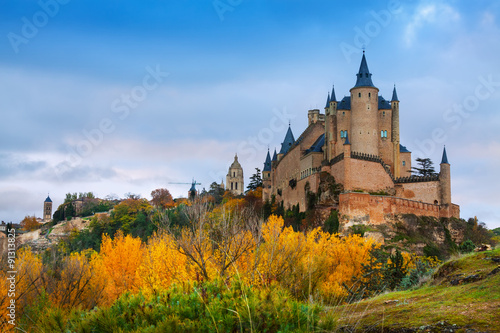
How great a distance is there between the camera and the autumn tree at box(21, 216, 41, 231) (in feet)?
487

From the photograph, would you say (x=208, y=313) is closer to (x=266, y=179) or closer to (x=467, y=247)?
(x=467, y=247)

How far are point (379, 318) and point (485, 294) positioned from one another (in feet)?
9.03

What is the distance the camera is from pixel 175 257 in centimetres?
2877

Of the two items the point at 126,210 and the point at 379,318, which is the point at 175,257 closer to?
the point at 379,318

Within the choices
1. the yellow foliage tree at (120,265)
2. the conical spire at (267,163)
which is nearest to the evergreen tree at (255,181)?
the conical spire at (267,163)

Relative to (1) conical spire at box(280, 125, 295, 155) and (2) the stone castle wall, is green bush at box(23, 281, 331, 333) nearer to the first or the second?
(2) the stone castle wall

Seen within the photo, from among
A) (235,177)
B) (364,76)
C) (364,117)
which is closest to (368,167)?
(364,117)

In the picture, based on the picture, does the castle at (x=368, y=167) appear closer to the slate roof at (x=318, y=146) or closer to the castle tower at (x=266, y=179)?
the slate roof at (x=318, y=146)

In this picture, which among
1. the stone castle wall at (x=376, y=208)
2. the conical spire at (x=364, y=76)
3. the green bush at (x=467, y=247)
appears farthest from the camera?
the conical spire at (x=364, y=76)

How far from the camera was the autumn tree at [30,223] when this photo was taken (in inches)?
5847

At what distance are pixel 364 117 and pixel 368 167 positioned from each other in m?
6.52

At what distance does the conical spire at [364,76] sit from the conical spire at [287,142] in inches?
999

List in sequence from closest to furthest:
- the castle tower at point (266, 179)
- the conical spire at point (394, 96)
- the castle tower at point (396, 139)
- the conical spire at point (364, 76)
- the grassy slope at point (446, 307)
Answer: the grassy slope at point (446, 307), the conical spire at point (364, 76), the castle tower at point (396, 139), the conical spire at point (394, 96), the castle tower at point (266, 179)

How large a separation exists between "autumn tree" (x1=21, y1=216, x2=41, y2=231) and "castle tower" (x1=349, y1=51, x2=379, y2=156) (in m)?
109
